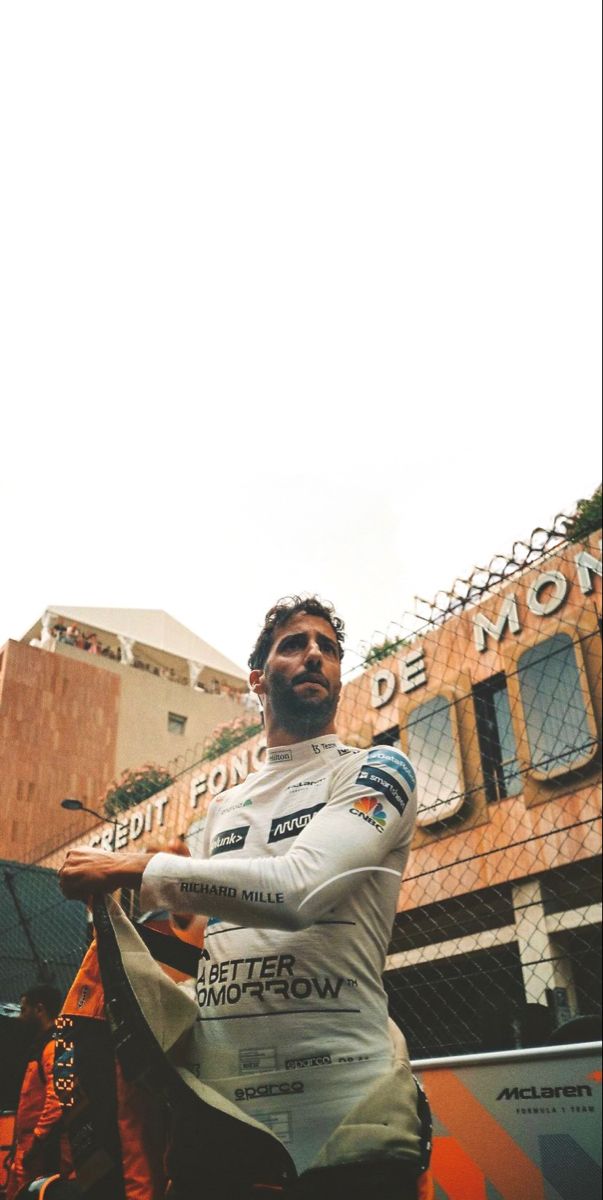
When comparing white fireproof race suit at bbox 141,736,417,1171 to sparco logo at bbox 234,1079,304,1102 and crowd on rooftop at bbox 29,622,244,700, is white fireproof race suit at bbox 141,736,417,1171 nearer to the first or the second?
sparco logo at bbox 234,1079,304,1102

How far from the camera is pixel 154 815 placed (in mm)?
13742

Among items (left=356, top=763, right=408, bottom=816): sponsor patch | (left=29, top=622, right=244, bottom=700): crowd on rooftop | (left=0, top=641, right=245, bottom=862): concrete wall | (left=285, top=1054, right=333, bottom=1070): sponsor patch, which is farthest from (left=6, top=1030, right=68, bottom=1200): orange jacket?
(left=356, top=763, right=408, bottom=816): sponsor patch

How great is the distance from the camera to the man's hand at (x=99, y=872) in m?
1.51

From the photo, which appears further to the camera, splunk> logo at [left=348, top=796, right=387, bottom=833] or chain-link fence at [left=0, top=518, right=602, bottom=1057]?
chain-link fence at [left=0, top=518, right=602, bottom=1057]

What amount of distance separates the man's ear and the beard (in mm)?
87

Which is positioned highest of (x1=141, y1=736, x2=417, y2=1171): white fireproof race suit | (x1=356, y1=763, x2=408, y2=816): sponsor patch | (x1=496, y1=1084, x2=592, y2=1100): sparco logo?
(x1=356, y1=763, x2=408, y2=816): sponsor patch

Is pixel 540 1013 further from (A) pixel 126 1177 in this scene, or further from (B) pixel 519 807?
(B) pixel 519 807

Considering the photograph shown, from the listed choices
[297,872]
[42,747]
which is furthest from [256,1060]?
[42,747]

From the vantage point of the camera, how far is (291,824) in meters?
1.69

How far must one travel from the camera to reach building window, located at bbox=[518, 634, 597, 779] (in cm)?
1120

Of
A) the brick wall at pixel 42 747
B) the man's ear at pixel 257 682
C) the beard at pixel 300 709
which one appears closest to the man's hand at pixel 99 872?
the beard at pixel 300 709

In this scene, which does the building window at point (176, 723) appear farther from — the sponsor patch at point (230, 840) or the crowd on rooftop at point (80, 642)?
the sponsor patch at point (230, 840)

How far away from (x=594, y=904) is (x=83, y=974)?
11.1m

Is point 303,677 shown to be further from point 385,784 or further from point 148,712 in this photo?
point 148,712
